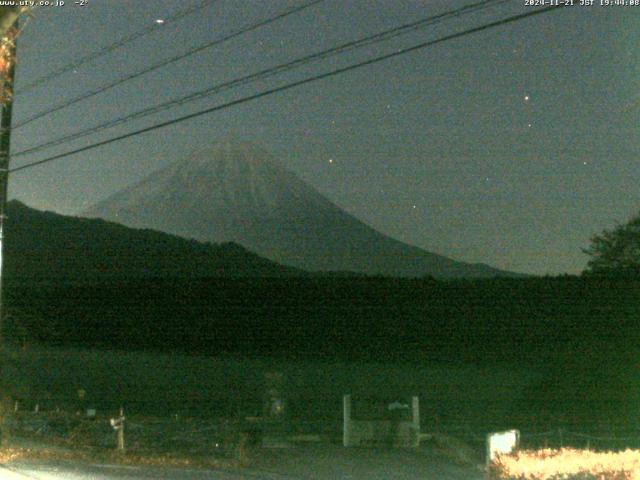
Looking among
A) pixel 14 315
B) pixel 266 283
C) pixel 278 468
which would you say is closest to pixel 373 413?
pixel 278 468

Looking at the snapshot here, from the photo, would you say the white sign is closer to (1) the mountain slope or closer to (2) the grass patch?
(2) the grass patch

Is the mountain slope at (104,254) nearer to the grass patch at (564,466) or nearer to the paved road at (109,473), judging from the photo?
the paved road at (109,473)

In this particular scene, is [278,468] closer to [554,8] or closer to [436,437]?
[436,437]

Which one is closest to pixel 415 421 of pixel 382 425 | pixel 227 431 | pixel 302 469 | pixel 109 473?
pixel 382 425

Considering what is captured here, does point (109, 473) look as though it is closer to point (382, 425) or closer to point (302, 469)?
point (302, 469)

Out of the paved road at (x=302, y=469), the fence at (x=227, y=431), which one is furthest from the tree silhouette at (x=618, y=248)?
the paved road at (x=302, y=469)

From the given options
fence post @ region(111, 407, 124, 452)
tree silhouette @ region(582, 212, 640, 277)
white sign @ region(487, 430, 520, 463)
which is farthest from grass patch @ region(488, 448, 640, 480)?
tree silhouette @ region(582, 212, 640, 277)
